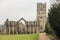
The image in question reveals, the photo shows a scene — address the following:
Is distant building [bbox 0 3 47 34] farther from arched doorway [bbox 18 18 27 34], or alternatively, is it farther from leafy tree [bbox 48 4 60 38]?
leafy tree [bbox 48 4 60 38]

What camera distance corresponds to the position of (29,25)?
11338cm

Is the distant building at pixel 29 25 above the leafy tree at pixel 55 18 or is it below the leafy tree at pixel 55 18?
below

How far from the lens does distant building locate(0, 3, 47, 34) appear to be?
361 ft

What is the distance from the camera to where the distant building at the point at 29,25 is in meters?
110

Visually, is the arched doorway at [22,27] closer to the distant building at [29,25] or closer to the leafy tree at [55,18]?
the distant building at [29,25]

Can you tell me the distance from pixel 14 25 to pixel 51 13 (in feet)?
261

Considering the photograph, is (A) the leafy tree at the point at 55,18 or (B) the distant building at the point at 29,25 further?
(B) the distant building at the point at 29,25

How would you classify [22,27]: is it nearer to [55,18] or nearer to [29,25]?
[29,25]

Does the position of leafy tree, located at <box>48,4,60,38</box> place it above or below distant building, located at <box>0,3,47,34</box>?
above

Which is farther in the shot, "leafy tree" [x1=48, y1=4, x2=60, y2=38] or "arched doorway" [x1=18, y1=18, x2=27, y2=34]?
"arched doorway" [x1=18, y1=18, x2=27, y2=34]

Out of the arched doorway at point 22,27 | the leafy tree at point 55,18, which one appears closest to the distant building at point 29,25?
the arched doorway at point 22,27

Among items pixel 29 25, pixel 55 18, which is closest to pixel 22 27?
pixel 29 25

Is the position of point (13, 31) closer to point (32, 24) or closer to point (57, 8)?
point (32, 24)

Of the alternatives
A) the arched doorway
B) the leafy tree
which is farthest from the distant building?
the leafy tree
